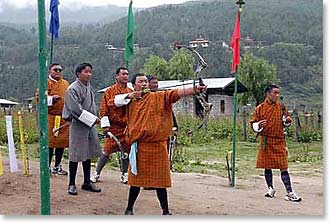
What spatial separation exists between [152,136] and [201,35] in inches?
237

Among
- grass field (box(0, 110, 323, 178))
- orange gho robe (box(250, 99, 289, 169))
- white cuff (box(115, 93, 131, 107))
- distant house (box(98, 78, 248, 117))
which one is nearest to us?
white cuff (box(115, 93, 131, 107))

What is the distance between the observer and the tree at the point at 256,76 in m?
11.4

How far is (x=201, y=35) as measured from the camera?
989cm

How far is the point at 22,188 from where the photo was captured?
5090mm

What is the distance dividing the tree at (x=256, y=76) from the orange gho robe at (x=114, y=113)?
247 inches

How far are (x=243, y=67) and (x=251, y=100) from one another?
0.86 metres

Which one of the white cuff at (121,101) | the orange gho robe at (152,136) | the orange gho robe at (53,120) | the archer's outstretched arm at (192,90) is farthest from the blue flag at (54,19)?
the archer's outstretched arm at (192,90)

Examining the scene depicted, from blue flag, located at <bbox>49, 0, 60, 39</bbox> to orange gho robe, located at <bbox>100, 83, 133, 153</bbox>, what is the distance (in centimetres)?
84

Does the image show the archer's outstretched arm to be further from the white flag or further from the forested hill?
the forested hill

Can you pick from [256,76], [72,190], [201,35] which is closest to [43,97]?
[72,190]

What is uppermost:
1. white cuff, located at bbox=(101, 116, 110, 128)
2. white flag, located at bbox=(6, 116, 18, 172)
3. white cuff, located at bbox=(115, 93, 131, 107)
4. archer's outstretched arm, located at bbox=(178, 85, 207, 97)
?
archer's outstretched arm, located at bbox=(178, 85, 207, 97)

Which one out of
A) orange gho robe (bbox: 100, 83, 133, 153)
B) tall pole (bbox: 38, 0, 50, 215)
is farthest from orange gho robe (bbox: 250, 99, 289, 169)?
tall pole (bbox: 38, 0, 50, 215)

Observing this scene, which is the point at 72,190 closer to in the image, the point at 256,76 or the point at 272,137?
the point at 272,137

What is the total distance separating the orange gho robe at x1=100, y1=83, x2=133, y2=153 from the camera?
500cm
